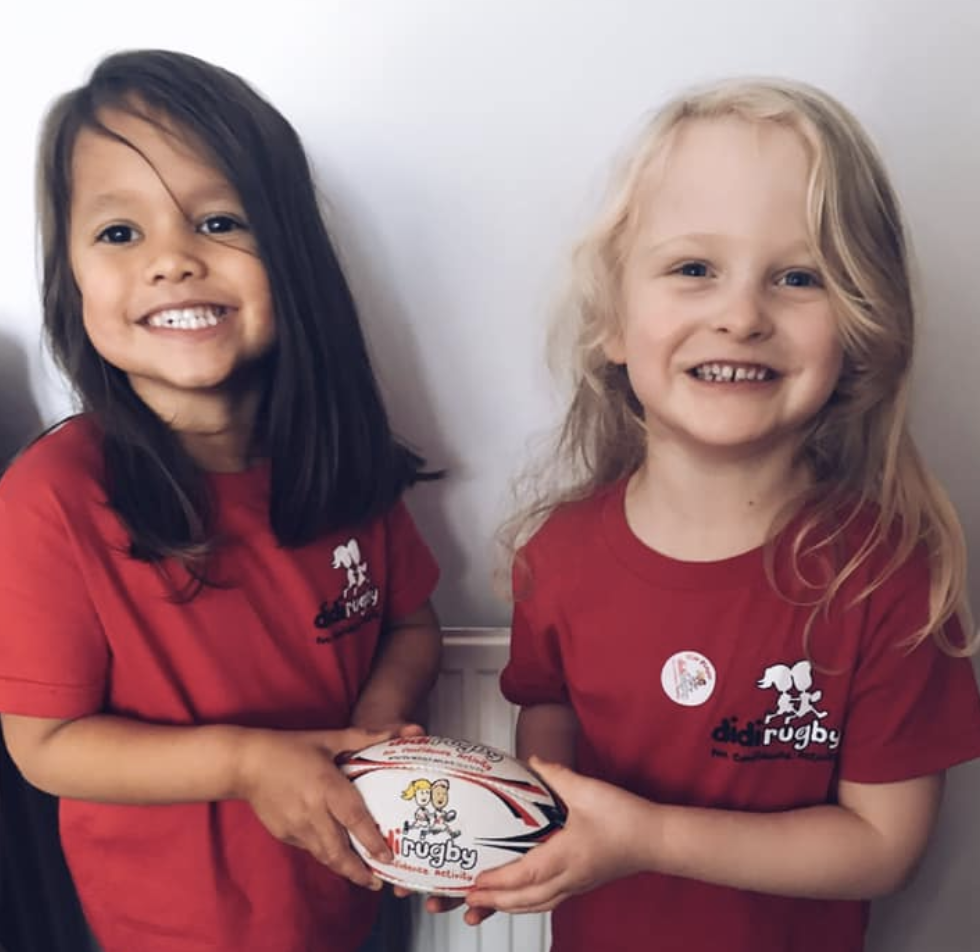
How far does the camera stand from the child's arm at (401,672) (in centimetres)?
82

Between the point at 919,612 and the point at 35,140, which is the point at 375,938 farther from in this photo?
the point at 35,140

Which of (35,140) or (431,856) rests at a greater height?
(35,140)

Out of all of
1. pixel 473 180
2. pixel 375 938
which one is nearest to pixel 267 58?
pixel 473 180

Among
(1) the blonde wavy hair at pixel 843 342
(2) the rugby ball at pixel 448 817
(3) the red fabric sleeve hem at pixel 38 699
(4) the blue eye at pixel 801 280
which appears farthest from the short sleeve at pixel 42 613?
(4) the blue eye at pixel 801 280

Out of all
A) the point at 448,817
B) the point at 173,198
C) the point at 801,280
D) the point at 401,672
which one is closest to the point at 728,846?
the point at 448,817

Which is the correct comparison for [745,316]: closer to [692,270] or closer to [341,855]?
[692,270]

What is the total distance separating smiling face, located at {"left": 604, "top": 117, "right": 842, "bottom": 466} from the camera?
66cm

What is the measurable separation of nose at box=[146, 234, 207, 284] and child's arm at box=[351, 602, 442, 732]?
38cm

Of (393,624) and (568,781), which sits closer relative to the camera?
(568,781)

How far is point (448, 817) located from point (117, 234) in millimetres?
499

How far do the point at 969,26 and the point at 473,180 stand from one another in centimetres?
47

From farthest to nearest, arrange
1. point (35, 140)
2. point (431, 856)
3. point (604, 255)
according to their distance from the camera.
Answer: point (35, 140) → point (604, 255) → point (431, 856)

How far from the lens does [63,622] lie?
67cm

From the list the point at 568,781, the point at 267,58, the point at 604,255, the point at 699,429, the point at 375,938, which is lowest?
the point at 375,938
